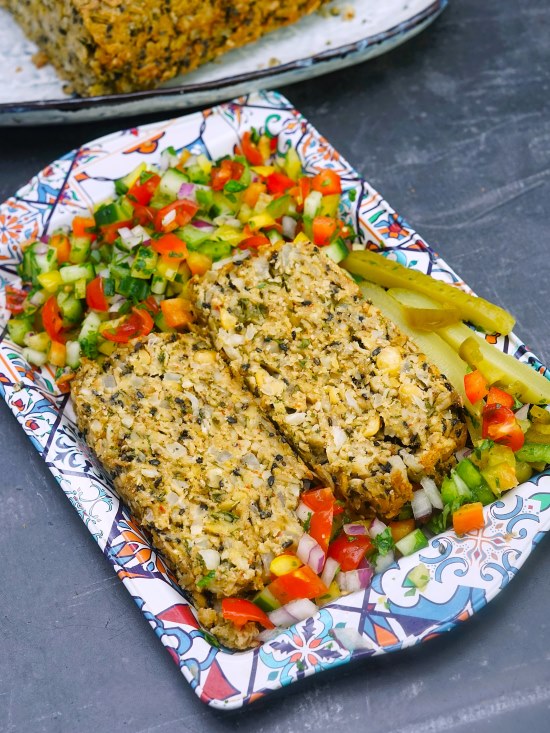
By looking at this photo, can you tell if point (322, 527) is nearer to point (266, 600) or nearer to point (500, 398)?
point (266, 600)

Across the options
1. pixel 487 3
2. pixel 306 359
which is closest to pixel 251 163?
pixel 306 359

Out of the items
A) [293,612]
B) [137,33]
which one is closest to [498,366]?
[293,612]

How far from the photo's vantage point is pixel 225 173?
473 centimetres

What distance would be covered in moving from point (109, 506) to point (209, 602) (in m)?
0.65

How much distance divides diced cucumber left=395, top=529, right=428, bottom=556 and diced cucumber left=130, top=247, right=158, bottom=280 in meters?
1.91

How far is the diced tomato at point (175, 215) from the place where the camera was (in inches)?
178

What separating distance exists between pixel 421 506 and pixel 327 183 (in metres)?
1.94

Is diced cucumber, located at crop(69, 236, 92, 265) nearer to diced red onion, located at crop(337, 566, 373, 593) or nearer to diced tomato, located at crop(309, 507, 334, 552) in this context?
diced tomato, located at crop(309, 507, 334, 552)

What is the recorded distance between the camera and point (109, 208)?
4648 millimetres

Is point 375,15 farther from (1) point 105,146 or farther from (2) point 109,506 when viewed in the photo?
(2) point 109,506

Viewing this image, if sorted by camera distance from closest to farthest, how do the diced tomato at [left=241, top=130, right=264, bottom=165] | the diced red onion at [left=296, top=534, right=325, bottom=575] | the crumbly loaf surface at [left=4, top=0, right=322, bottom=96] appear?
the diced red onion at [left=296, top=534, right=325, bottom=575] < the diced tomato at [left=241, top=130, right=264, bottom=165] < the crumbly loaf surface at [left=4, top=0, right=322, bottom=96]

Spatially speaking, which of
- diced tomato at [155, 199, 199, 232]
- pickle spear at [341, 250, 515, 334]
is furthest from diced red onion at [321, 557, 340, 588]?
diced tomato at [155, 199, 199, 232]

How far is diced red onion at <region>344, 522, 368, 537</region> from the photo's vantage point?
3814 mm

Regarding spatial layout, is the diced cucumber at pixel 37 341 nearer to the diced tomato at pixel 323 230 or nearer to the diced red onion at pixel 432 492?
the diced tomato at pixel 323 230
